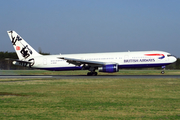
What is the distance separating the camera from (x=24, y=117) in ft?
31.9

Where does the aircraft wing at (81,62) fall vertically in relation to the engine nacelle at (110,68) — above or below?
above

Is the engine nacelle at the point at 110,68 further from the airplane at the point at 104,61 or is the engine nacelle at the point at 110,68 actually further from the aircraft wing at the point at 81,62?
the aircraft wing at the point at 81,62

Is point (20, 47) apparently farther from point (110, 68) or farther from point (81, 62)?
point (110, 68)

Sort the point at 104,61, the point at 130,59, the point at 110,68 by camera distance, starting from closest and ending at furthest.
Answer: the point at 110,68, the point at 130,59, the point at 104,61

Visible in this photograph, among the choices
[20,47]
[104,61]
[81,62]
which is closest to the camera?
[81,62]

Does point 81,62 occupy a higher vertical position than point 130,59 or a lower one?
lower

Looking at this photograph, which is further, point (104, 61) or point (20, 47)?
point (20, 47)

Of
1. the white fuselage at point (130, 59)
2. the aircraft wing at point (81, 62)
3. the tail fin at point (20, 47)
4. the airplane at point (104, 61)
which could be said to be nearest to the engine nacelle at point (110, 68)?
the airplane at point (104, 61)

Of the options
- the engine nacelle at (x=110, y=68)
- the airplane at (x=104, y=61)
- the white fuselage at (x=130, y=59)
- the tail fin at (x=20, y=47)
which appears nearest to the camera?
the engine nacelle at (x=110, y=68)

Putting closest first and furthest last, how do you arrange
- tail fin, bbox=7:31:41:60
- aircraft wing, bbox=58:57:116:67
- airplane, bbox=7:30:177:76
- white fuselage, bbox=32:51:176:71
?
1. aircraft wing, bbox=58:57:116:67
2. airplane, bbox=7:30:177:76
3. white fuselage, bbox=32:51:176:71
4. tail fin, bbox=7:31:41:60

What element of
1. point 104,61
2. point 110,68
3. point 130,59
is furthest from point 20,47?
point 130,59

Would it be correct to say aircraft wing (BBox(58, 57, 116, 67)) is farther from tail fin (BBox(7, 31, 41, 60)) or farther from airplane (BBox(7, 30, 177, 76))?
tail fin (BBox(7, 31, 41, 60))

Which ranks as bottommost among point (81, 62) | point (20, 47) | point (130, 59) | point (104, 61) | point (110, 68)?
point (110, 68)

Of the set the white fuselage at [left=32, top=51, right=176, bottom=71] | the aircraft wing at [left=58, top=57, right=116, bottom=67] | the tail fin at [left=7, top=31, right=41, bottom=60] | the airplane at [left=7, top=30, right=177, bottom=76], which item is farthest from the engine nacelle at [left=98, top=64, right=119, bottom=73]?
the tail fin at [left=7, top=31, right=41, bottom=60]
